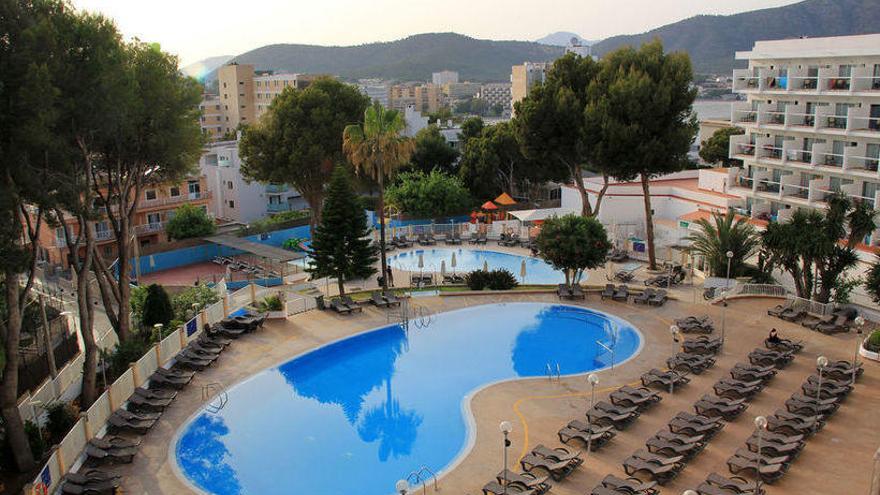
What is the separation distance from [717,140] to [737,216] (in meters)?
26.1

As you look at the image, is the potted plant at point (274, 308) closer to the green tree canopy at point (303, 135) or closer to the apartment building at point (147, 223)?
the green tree canopy at point (303, 135)

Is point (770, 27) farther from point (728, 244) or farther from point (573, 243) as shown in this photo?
point (573, 243)

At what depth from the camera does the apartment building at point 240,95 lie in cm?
13800

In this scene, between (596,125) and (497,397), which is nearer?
(497,397)

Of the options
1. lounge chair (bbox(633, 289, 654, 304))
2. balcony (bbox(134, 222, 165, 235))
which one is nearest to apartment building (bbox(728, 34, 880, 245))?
lounge chair (bbox(633, 289, 654, 304))

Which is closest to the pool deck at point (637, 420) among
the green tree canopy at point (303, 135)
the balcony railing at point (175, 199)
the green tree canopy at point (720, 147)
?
the green tree canopy at point (303, 135)

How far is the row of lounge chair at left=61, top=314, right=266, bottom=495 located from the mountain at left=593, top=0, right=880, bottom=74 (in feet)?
438

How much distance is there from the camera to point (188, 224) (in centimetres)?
4975

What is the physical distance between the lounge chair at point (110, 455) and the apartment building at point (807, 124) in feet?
107

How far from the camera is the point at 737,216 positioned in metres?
41.5

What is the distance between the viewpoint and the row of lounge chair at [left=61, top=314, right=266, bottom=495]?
17422 millimetres

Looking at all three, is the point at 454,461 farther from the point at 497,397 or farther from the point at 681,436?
the point at 681,436

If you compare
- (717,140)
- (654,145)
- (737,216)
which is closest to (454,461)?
(654,145)

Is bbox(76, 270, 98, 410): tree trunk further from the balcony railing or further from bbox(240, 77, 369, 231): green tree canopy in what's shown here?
the balcony railing
